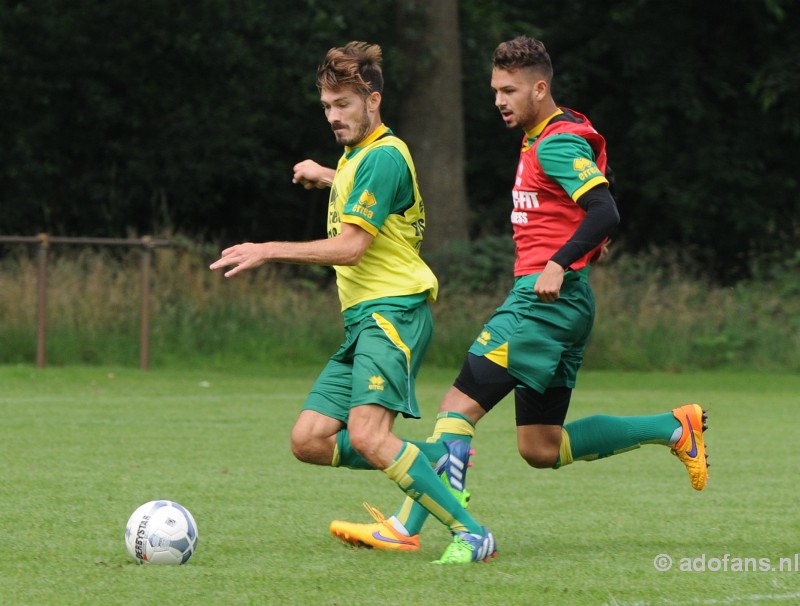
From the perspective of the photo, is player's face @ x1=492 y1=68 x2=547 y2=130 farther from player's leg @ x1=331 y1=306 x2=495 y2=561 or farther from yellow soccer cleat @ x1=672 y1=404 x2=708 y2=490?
yellow soccer cleat @ x1=672 y1=404 x2=708 y2=490

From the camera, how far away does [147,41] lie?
2409 cm

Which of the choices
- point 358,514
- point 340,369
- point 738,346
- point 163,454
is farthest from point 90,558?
point 738,346

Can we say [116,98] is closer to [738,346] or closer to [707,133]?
[707,133]

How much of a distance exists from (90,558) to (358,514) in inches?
69.2

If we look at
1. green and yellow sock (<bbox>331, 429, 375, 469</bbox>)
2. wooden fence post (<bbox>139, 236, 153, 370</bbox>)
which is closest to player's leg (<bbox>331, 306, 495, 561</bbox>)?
green and yellow sock (<bbox>331, 429, 375, 469</bbox>)

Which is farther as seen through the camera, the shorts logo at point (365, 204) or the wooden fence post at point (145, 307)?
the wooden fence post at point (145, 307)

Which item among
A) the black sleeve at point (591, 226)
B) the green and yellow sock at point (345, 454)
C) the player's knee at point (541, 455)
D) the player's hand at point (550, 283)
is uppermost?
the black sleeve at point (591, 226)

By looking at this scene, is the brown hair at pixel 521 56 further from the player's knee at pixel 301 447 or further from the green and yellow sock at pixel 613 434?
the player's knee at pixel 301 447

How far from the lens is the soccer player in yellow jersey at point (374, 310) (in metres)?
5.46

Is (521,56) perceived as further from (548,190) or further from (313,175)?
(313,175)

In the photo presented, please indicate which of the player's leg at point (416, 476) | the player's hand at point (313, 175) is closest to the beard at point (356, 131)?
the player's hand at point (313, 175)

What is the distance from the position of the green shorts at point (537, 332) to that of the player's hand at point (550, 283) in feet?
0.82

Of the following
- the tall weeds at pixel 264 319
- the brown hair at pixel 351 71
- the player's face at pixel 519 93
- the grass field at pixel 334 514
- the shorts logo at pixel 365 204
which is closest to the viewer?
the grass field at pixel 334 514

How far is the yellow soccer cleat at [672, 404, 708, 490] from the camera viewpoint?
6328 mm
